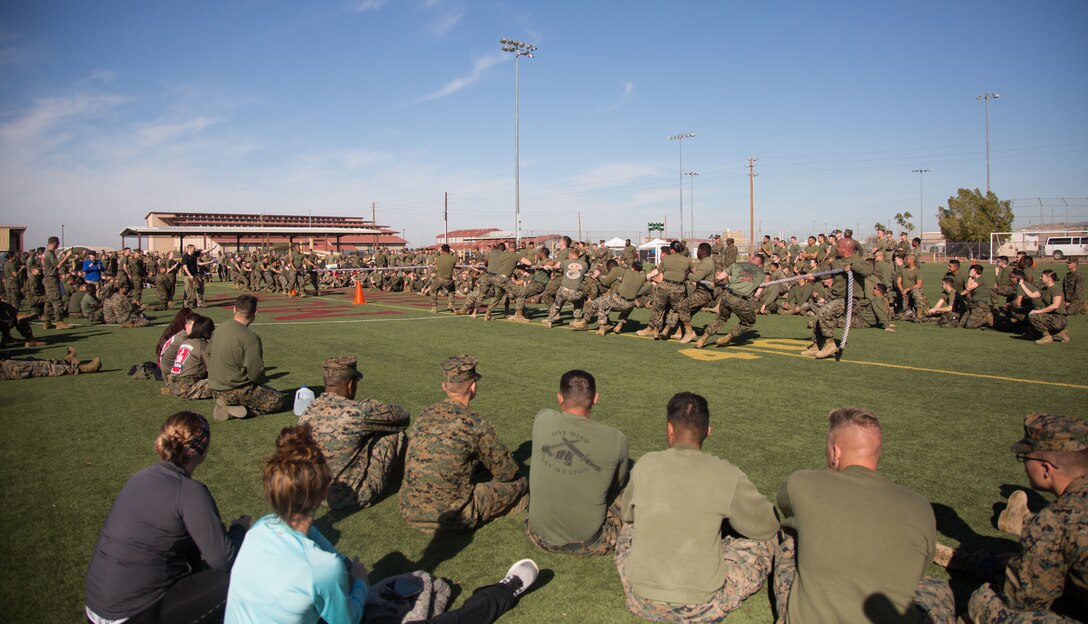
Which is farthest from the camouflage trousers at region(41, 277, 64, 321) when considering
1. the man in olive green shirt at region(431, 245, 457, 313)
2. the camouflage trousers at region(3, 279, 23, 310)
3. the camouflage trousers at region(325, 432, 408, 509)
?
the camouflage trousers at region(325, 432, 408, 509)

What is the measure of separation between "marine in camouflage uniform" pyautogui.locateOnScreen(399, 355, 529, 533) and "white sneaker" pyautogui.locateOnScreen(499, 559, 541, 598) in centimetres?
80

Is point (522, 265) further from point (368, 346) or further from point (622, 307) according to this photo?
A: point (368, 346)

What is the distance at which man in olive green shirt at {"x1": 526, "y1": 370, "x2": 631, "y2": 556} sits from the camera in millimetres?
4340

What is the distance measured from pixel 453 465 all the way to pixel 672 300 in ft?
33.2

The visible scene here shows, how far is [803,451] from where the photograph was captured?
6695mm

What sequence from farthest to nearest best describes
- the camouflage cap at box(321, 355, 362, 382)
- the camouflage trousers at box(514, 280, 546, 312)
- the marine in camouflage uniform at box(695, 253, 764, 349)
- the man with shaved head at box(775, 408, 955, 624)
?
the camouflage trousers at box(514, 280, 546, 312), the marine in camouflage uniform at box(695, 253, 764, 349), the camouflage cap at box(321, 355, 362, 382), the man with shaved head at box(775, 408, 955, 624)

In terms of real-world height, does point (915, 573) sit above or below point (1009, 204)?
below

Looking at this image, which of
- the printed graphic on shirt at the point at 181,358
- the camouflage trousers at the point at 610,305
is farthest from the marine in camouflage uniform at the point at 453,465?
the camouflage trousers at the point at 610,305

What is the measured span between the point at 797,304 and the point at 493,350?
10632 millimetres

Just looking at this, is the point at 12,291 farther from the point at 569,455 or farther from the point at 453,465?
the point at 569,455

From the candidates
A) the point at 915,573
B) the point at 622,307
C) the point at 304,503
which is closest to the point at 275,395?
the point at 304,503

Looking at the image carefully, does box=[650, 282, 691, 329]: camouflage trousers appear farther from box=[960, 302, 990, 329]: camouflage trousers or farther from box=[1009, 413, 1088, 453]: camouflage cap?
box=[1009, 413, 1088, 453]: camouflage cap

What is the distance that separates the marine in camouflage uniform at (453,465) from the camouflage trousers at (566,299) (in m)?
11.7

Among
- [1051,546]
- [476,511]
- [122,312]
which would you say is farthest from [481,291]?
[1051,546]
